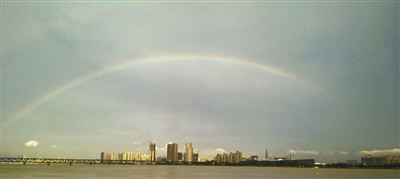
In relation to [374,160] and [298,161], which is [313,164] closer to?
[298,161]

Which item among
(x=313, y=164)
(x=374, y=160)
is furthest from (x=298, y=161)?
(x=374, y=160)
